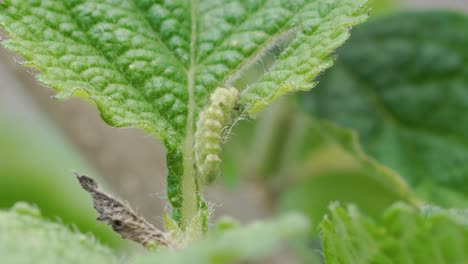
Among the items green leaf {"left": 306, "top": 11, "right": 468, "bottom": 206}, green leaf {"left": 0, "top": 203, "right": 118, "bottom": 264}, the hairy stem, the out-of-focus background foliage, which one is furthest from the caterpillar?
the out-of-focus background foliage

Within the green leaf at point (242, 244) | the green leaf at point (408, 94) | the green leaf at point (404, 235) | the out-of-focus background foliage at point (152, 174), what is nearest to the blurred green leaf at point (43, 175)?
the out-of-focus background foliage at point (152, 174)

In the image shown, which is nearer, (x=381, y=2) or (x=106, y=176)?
(x=106, y=176)

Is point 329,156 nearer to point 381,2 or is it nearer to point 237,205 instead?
point 237,205

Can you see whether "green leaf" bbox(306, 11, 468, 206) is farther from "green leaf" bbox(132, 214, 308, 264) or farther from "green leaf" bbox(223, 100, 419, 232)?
"green leaf" bbox(132, 214, 308, 264)

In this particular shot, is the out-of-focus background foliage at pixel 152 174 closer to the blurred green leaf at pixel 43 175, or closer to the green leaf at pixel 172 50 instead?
the blurred green leaf at pixel 43 175

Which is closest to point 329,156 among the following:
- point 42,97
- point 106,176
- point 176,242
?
point 106,176

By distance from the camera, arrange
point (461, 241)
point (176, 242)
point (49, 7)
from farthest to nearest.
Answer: point (49, 7), point (176, 242), point (461, 241)
